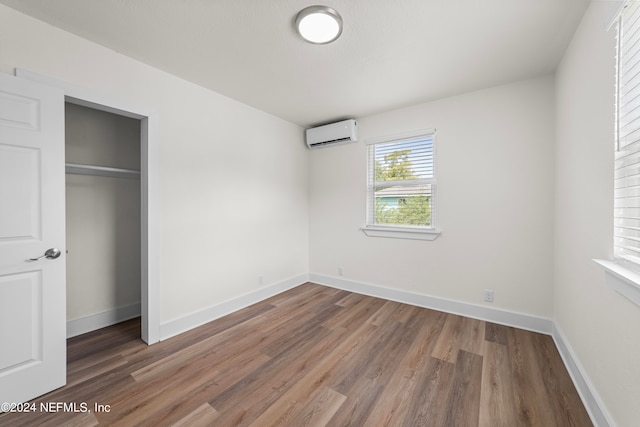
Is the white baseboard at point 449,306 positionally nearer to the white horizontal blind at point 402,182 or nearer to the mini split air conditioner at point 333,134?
the white horizontal blind at point 402,182

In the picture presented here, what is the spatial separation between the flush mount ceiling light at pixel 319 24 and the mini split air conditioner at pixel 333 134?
66.4 inches

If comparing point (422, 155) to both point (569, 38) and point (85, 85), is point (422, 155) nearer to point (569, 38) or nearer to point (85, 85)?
point (569, 38)

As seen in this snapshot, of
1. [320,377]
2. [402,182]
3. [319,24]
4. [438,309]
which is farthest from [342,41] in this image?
[438,309]

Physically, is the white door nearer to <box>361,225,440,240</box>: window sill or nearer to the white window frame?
<box>361,225,440,240</box>: window sill

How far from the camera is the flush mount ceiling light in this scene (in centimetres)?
160

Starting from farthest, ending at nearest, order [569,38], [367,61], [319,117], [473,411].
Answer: [319,117], [367,61], [569,38], [473,411]

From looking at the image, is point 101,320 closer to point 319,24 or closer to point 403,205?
point 319,24

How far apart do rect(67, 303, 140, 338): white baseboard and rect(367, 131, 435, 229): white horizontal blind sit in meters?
3.12

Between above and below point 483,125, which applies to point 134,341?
below

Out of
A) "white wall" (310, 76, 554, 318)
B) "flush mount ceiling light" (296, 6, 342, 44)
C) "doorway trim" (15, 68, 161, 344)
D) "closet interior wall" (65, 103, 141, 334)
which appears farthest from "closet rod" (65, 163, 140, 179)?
"white wall" (310, 76, 554, 318)

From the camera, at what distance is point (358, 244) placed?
3.65 meters

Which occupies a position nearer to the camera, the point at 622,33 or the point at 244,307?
the point at 622,33

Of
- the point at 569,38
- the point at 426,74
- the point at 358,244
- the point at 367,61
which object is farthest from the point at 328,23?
the point at 358,244

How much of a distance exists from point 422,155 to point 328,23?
6.47ft
